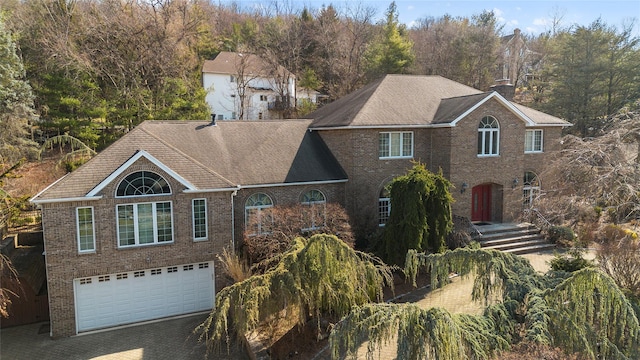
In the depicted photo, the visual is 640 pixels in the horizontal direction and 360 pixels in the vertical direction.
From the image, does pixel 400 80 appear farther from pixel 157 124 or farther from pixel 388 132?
pixel 157 124

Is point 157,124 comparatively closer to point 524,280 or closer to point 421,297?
point 421,297

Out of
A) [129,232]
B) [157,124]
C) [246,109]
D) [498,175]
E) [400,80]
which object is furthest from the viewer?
[246,109]

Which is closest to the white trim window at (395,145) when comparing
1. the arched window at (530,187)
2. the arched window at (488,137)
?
the arched window at (488,137)

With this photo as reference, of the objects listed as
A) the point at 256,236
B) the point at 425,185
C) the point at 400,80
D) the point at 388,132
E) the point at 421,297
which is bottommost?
the point at 421,297

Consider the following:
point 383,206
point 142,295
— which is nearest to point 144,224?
point 142,295

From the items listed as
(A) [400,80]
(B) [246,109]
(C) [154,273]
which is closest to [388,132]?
(A) [400,80]

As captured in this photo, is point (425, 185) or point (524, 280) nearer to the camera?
point (524, 280)

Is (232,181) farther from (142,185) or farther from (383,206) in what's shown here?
(383,206)

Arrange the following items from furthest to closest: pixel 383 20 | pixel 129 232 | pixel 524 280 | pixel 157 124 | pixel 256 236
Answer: pixel 383 20, pixel 157 124, pixel 256 236, pixel 129 232, pixel 524 280

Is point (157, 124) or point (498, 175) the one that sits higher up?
point (157, 124)
